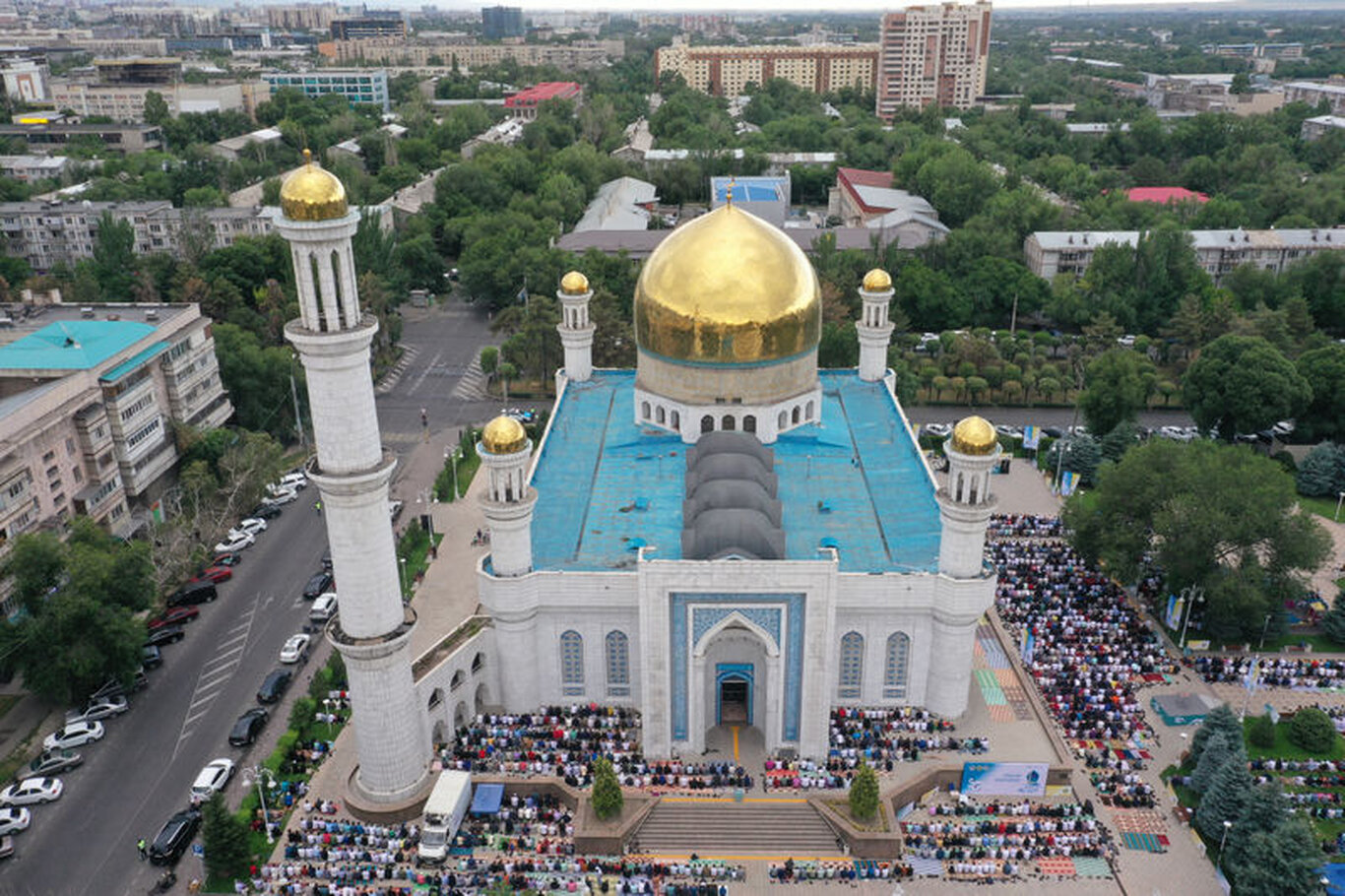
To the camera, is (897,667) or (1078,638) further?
(1078,638)

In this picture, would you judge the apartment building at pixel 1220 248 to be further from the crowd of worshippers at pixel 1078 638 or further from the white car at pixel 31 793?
the white car at pixel 31 793

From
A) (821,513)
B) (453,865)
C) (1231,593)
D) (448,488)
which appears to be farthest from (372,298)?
(1231,593)

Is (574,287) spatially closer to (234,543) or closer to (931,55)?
(234,543)

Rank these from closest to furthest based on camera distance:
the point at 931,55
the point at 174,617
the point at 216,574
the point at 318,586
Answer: the point at 174,617
the point at 318,586
the point at 216,574
the point at 931,55

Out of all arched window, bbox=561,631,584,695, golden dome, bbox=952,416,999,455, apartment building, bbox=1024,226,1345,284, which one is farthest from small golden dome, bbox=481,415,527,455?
apartment building, bbox=1024,226,1345,284

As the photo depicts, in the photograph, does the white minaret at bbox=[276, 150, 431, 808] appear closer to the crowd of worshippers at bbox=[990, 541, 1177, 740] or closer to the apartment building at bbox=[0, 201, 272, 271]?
the crowd of worshippers at bbox=[990, 541, 1177, 740]

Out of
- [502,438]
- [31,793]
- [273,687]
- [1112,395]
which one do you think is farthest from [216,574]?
[1112,395]
